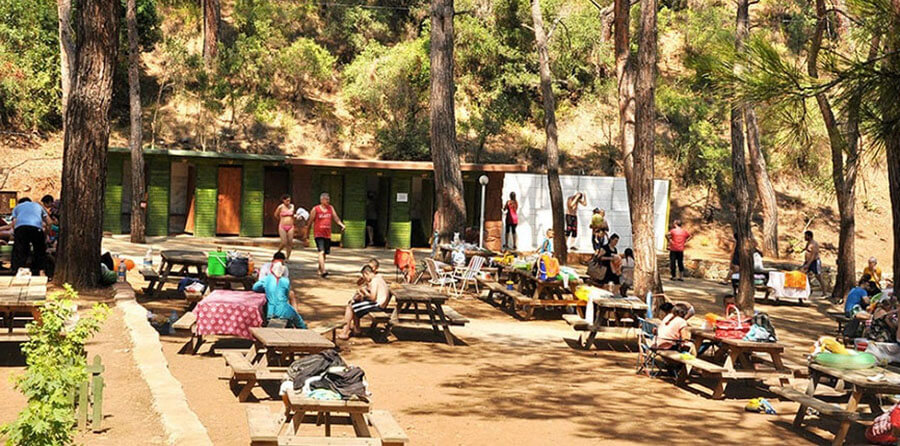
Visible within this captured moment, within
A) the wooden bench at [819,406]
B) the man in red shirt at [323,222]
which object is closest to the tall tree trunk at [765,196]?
the man in red shirt at [323,222]

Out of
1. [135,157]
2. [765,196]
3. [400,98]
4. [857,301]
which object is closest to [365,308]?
[857,301]

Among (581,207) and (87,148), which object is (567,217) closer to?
(581,207)

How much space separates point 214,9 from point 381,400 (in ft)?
96.2

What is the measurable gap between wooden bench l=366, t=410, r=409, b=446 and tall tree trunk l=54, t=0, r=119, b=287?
871 cm

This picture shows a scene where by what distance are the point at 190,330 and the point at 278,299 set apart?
43.4 inches

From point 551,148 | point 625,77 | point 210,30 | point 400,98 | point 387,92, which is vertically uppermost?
point 210,30

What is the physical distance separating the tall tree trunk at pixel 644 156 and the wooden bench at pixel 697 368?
14.9 ft

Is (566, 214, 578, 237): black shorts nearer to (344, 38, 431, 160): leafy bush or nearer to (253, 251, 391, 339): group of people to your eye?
(344, 38, 431, 160): leafy bush

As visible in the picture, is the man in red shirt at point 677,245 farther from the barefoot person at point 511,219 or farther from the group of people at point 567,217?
the barefoot person at point 511,219

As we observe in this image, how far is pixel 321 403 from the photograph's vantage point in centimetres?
750

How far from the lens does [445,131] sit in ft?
72.5

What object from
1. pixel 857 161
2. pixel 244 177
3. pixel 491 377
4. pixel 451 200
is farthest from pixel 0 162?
pixel 857 161

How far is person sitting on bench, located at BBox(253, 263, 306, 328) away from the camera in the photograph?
1254 cm

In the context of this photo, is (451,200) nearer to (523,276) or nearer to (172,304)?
(523,276)
